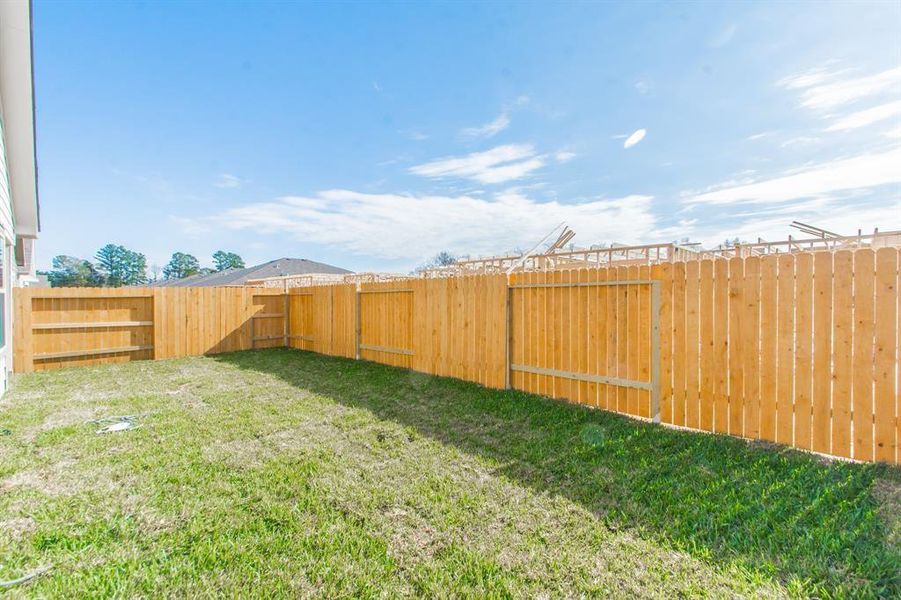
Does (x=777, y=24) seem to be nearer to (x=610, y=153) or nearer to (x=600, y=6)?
(x=600, y=6)

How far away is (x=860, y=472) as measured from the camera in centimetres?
293

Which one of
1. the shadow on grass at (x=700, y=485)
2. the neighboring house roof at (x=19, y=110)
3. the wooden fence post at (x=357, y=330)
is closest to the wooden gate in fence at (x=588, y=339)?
the shadow on grass at (x=700, y=485)

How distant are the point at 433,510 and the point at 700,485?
1.90 metres

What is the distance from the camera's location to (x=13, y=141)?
22.2 ft

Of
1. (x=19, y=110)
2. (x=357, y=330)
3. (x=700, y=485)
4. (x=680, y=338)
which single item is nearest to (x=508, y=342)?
(x=680, y=338)

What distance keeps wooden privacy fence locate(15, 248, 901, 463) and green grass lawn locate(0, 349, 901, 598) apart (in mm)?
370

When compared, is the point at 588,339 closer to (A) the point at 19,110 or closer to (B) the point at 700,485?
(B) the point at 700,485

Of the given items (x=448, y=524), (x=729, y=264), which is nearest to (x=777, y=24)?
(x=729, y=264)

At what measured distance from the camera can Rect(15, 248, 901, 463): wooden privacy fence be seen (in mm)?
3164

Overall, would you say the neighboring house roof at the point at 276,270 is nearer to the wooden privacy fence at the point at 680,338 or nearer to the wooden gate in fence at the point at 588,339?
the wooden privacy fence at the point at 680,338

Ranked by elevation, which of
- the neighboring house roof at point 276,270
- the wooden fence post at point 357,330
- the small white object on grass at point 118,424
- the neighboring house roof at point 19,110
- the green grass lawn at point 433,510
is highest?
the neighboring house roof at point 19,110

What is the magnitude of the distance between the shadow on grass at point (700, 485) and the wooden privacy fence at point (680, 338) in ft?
1.05

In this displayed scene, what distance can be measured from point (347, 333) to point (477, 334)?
4.10m

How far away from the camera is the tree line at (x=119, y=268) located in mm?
44541
